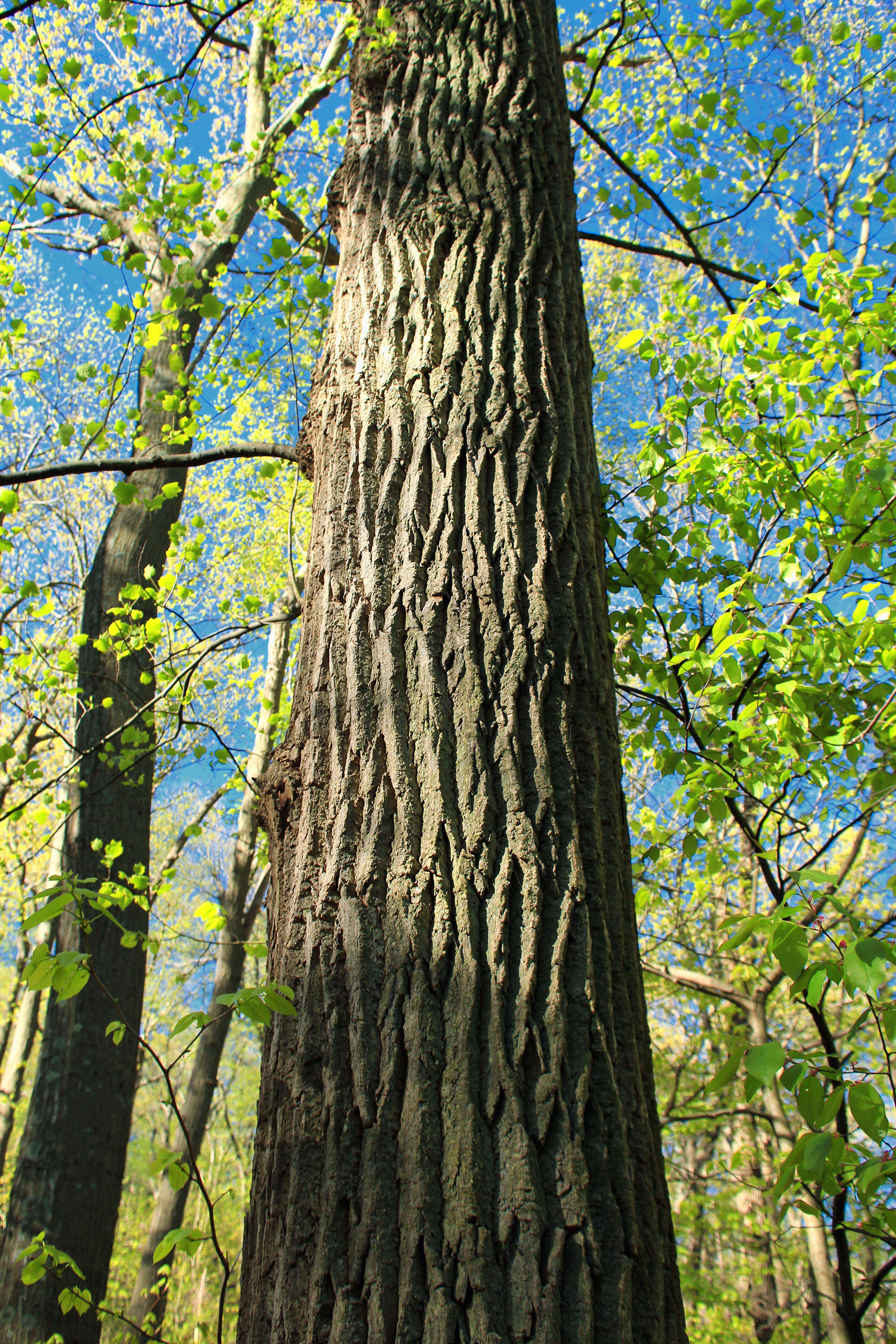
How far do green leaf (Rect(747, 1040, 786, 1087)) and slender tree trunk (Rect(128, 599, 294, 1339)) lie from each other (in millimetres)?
5373

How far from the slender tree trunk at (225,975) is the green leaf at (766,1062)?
5.37m

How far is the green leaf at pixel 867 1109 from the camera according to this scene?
129cm


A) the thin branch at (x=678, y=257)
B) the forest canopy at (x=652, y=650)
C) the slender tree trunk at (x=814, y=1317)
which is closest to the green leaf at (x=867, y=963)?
the forest canopy at (x=652, y=650)

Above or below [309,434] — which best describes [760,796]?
below

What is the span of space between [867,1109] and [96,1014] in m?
4.09

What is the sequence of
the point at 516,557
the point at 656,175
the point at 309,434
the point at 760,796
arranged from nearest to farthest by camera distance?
the point at 516,557, the point at 309,434, the point at 760,796, the point at 656,175

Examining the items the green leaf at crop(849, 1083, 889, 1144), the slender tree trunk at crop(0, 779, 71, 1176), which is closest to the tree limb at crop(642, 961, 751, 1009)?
the green leaf at crop(849, 1083, 889, 1144)

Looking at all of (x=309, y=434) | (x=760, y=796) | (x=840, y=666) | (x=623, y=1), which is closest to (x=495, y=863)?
(x=309, y=434)

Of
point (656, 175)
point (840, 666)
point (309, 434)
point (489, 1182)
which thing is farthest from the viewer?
point (656, 175)

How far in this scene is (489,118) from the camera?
2.13 meters

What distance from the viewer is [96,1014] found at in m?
4.20

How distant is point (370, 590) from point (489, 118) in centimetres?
149

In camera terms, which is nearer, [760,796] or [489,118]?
[489,118]

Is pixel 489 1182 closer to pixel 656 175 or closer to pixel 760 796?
pixel 760 796
